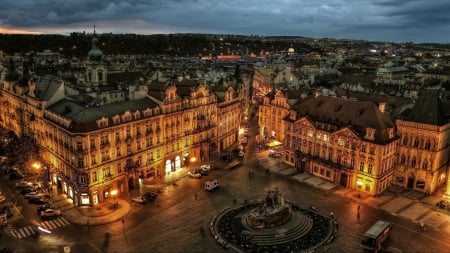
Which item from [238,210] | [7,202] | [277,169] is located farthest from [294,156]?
[7,202]

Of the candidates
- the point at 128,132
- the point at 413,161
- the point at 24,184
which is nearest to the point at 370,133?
the point at 413,161

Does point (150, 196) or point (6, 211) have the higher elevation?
point (150, 196)

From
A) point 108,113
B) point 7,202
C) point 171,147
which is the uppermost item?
point 108,113

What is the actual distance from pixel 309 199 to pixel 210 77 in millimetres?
91924

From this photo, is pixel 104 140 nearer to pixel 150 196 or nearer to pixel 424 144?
pixel 150 196

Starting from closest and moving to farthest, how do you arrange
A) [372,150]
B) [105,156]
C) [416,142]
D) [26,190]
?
[105,156] → [372,150] → [26,190] → [416,142]

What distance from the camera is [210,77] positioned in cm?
16312

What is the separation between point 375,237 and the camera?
61719 millimetres

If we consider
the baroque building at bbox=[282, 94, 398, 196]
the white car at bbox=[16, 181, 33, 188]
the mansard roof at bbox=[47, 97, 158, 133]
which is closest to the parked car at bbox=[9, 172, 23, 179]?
the white car at bbox=[16, 181, 33, 188]

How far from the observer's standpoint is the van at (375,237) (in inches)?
2435

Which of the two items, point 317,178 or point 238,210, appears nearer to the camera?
point 238,210

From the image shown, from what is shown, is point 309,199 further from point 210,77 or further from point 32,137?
point 210,77

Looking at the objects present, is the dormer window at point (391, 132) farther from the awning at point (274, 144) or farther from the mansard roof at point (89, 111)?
the mansard roof at point (89, 111)

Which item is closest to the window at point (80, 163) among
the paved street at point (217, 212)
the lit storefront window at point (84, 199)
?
the lit storefront window at point (84, 199)
